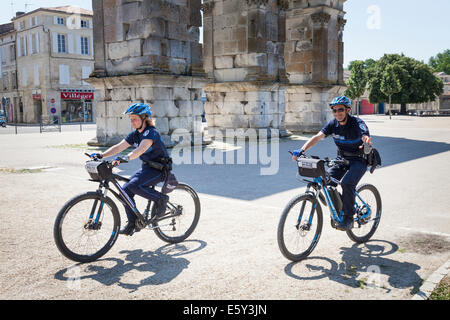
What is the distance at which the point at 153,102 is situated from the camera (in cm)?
1405

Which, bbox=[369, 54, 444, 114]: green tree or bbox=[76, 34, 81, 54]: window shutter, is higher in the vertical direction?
bbox=[76, 34, 81, 54]: window shutter

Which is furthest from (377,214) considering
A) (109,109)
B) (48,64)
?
→ (48,64)

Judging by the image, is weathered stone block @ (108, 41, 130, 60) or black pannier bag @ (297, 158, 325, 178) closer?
black pannier bag @ (297, 158, 325, 178)

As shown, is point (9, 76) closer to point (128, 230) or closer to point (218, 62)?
point (218, 62)

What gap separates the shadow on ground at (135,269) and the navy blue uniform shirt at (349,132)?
1.96 meters

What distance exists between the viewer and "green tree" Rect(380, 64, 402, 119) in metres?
56.6

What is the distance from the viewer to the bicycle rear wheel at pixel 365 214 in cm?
512

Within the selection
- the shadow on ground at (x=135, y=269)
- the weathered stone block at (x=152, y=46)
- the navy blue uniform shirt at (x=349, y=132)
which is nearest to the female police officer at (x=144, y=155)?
the shadow on ground at (x=135, y=269)

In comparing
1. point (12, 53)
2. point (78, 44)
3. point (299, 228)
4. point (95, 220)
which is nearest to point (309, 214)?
point (299, 228)

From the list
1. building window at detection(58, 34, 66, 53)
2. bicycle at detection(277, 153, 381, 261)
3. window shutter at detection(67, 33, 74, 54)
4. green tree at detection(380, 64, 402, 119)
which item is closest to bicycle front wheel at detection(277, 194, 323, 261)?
bicycle at detection(277, 153, 381, 261)

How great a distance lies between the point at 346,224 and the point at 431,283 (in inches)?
46.7

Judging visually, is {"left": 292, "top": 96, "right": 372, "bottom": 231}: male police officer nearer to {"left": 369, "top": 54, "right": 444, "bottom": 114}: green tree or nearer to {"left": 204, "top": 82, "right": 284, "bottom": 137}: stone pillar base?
{"left": 204, "top": 82, "right": 284, "bottom": 137}: stone pillar base

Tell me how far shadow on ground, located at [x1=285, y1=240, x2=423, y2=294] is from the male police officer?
15.6 inches
